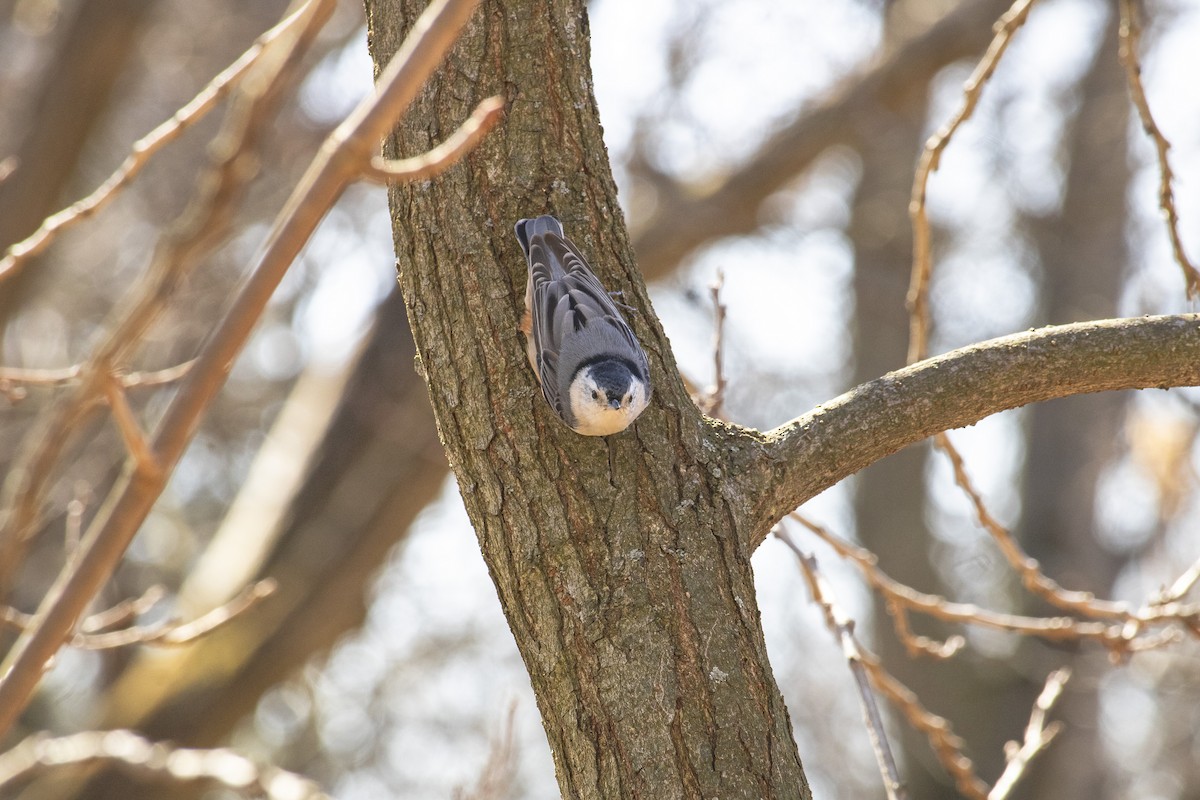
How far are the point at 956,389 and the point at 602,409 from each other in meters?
0.65

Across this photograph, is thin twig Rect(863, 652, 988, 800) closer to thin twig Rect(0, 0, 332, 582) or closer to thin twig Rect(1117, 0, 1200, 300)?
thin twig Rect(1117, 0, 1200, 300)

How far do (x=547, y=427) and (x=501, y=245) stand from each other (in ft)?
1.22

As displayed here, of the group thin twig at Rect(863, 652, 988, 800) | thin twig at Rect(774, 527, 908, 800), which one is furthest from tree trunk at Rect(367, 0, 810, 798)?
thin twig at Rect(863, 652, 988, 800)

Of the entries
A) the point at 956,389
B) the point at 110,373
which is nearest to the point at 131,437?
the point at 110,373

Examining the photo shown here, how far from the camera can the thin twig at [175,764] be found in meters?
3.21

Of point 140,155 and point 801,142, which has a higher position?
point 801,142

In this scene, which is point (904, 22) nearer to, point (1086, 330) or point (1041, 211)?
point (1041, 211)

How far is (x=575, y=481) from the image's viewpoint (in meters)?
1.93

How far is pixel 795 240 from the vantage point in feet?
26.8

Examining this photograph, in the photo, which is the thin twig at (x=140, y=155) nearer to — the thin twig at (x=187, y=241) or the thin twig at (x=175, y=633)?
the thin twig at (x=175, y=633)

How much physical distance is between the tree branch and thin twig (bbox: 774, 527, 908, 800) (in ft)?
1.43

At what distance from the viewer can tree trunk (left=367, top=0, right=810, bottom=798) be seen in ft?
5.95

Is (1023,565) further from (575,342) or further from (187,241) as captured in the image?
(187,241)

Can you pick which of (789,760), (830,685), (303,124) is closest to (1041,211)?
(830,685)
